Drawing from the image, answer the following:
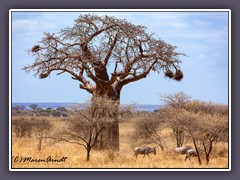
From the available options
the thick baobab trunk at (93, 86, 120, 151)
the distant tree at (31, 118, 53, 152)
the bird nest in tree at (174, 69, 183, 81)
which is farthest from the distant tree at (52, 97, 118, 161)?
the bird nest in tree at (174, 69, 183, 81)

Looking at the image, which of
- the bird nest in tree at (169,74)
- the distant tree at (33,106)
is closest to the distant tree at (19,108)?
the distant tree at (33,106)

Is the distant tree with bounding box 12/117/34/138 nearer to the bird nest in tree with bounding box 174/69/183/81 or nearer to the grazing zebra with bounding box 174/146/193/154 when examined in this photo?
the grazing zebra with bounding box 174/146/193/154

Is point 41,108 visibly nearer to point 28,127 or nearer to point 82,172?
point 28,127

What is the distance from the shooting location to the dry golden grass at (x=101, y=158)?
56.3 feet

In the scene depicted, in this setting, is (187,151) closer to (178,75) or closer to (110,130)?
(110,130)

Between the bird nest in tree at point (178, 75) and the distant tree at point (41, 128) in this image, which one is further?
the bird nest in tree at point (178, 75)

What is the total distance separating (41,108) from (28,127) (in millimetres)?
965

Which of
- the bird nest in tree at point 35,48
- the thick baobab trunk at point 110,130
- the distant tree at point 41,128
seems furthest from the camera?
the bird nest in tree at point 35,48

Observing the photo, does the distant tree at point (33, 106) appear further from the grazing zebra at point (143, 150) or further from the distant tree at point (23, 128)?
the grazing zebra at point (143, 150)

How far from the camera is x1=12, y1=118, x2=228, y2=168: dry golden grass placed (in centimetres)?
1717

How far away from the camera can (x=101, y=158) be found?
59.7ft

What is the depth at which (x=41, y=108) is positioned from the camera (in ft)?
72.0

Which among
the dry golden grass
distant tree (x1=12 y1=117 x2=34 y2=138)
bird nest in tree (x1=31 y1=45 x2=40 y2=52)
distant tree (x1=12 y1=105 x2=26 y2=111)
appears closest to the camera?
the dry golden grass
